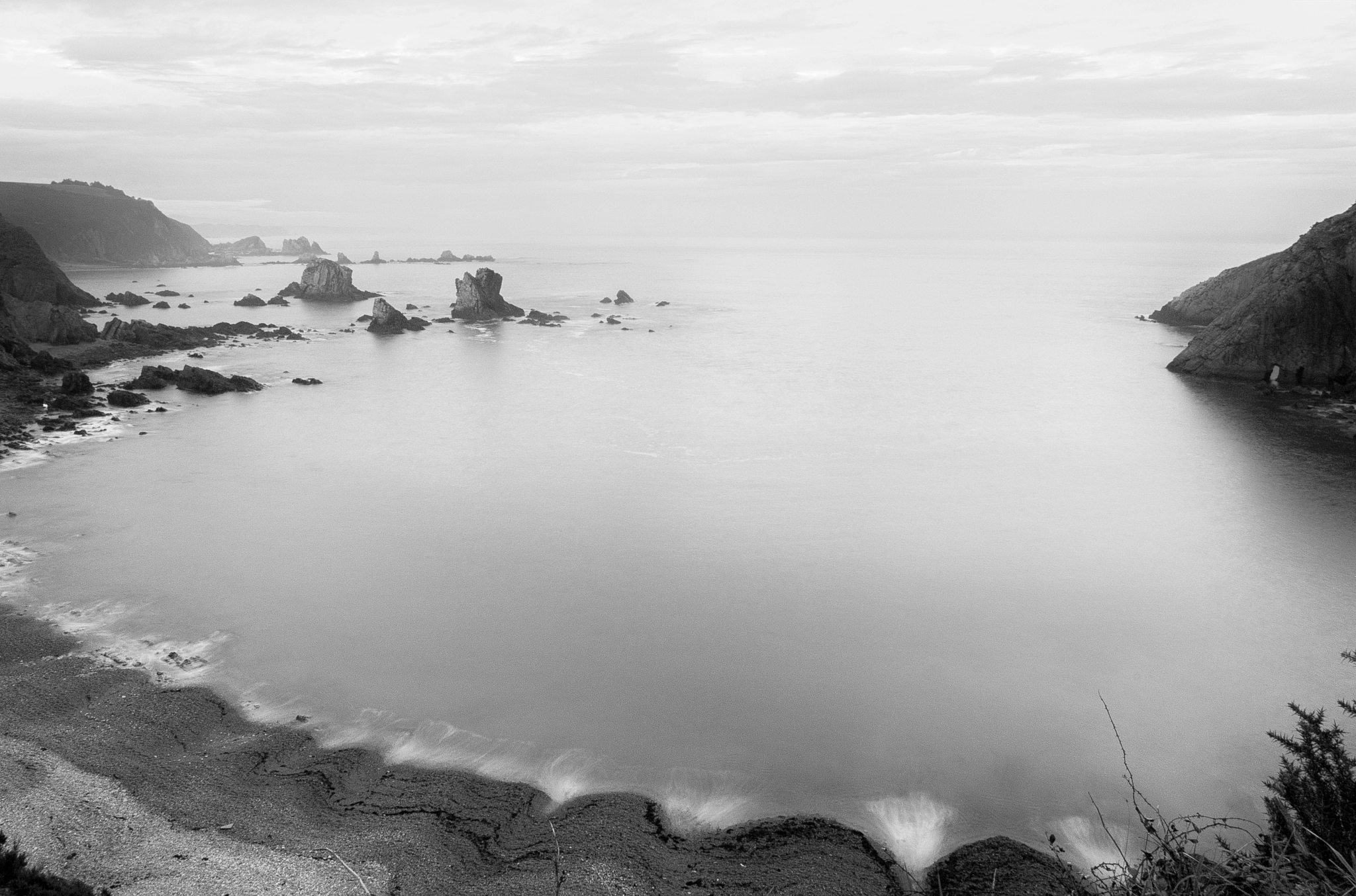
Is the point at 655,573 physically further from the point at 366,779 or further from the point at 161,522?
the point at 161,522

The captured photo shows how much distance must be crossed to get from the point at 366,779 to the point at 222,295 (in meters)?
78.5

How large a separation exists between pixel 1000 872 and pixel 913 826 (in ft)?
4.18

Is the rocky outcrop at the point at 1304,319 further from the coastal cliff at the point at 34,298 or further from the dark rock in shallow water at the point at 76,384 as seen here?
the coastal cliff at the point at 34,298

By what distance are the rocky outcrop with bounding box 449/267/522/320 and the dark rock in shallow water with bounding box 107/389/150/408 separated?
31139 millimetres

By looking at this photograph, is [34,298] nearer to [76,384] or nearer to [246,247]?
[76,384]

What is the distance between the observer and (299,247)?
157125 mm

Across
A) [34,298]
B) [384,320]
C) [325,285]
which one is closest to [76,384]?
[34,298]

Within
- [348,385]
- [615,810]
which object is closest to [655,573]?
[615,810]

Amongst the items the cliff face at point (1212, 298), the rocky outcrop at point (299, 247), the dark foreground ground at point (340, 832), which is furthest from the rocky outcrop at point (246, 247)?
the dark foreground ground at point (340, 832)

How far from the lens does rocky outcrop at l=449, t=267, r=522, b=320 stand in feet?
212

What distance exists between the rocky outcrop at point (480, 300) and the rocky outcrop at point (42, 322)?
25.3 meters

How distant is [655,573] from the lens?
19500 mm

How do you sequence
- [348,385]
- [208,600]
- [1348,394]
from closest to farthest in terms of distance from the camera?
1. [208,600]
2. [1348,394]
3. [348,385]

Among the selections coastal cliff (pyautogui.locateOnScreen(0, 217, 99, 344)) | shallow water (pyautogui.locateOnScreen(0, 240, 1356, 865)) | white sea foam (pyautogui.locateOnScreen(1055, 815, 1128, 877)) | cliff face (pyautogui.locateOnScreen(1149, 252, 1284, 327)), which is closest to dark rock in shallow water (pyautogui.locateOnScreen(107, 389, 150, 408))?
shallow water (pyautogui.locateOnScreen(0, 240, 1356, 865))
